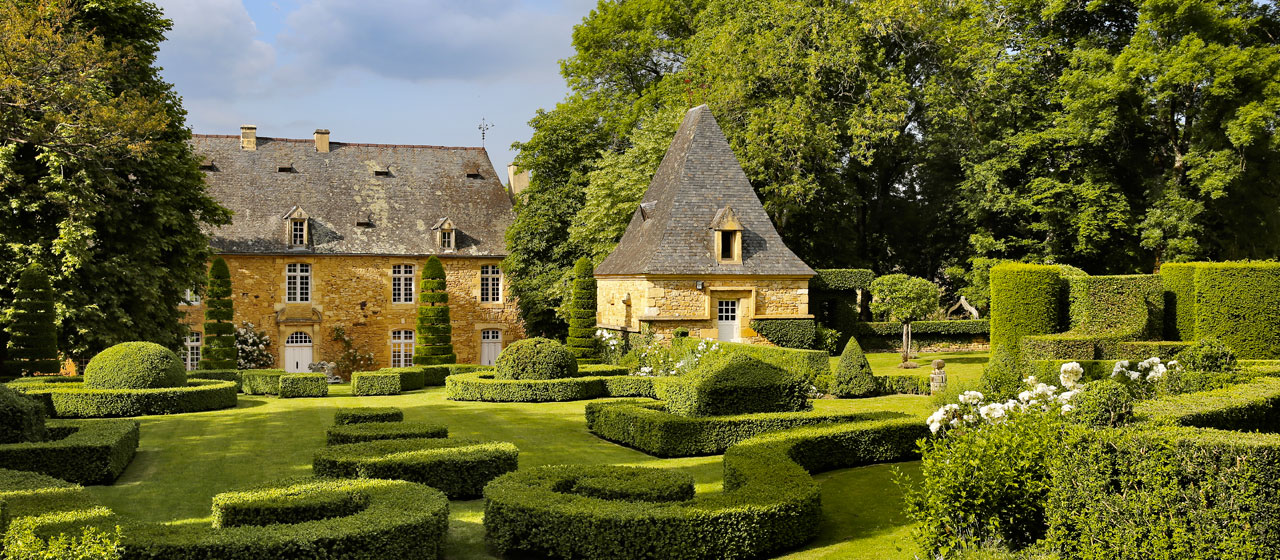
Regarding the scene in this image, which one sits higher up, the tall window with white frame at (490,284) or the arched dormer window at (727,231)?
the arched dormer window at (727,231)

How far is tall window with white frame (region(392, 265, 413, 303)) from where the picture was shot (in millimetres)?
41625

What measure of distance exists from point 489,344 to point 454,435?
91.0 feet

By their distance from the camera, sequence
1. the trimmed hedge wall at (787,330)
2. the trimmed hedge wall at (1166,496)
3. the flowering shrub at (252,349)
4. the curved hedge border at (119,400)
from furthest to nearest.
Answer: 1. the flowering shrub at (252,349)
2. the trimmed hedge wall at (787,330)
3. the curved hedge border at (119,400)
4. the trimmed hedge wall at (1166,496)

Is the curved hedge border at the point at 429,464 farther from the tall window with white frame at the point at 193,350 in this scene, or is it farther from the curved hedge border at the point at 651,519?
the tall window with white frame at the point at 193,350

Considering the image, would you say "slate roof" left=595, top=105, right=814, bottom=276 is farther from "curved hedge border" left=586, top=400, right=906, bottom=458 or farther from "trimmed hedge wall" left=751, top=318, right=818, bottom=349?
"curved hedge border" left=586, top=400, right=906, bottom=458

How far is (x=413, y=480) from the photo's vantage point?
447 inches

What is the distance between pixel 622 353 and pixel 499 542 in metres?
20.9

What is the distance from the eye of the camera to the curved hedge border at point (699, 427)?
14391 mm

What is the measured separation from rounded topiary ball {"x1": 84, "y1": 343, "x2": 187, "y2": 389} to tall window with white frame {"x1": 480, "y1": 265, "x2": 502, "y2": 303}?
22.4 meters

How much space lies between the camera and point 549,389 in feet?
72.8

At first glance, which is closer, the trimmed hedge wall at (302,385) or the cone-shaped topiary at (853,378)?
the cone-shaped topiary at (853,378)

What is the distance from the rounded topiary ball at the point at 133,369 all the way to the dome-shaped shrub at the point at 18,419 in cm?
668

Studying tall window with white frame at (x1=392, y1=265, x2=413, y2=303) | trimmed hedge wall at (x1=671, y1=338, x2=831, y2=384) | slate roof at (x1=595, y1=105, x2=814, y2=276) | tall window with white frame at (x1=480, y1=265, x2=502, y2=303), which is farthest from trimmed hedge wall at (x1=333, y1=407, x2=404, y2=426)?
tall window with white frame at (x1=480, y1=265, x2=502, y2=303)

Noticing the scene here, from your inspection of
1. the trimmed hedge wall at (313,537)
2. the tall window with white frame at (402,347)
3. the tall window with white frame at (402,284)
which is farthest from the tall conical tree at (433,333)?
the trimmed hedge wall at (313,537)
